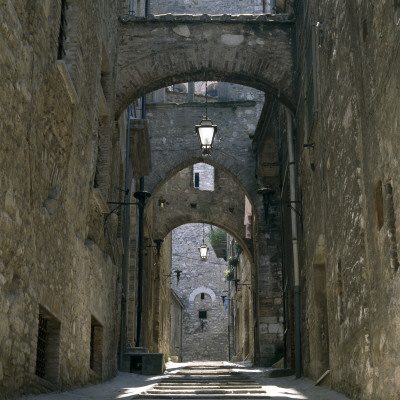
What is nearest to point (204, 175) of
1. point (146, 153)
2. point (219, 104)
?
point (219, 104)

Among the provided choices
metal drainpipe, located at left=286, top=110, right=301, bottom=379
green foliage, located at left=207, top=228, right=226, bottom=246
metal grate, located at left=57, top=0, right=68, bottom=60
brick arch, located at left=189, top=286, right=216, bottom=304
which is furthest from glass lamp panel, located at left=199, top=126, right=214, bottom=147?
brick arch, located at left=189, top=286, right=216, bottom=304

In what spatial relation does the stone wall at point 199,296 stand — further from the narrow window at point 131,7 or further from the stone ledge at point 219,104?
the narrow window at point 131,7

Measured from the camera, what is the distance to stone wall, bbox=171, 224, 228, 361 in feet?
123

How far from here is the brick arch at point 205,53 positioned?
36.7 ft

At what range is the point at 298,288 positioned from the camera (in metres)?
10.2

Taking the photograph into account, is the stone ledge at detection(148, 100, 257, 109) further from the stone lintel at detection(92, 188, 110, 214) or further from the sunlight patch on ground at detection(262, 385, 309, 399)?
the sunlight patch on ground at detection(262, 385, 309, 399)

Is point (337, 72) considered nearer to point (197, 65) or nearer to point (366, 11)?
Result: point (366, 11)

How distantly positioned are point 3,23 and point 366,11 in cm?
287

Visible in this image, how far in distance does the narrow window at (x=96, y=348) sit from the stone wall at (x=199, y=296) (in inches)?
1130

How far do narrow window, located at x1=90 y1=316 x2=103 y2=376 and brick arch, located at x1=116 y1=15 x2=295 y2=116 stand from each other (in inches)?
152

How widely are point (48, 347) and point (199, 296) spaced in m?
33.2

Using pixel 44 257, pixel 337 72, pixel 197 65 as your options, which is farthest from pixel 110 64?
pixel 44 257

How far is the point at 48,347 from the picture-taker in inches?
244

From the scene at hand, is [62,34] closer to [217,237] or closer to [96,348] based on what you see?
[96,348]
